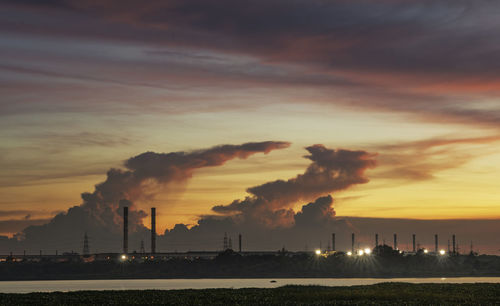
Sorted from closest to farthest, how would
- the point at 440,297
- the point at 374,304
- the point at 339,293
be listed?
the point at 374,304 → the point at 440,297 → the point at 339,293

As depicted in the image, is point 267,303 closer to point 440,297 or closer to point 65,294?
point 440,297

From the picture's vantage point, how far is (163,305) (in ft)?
306

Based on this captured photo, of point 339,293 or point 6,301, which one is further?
point 339,293

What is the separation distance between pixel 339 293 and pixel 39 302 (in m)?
43.2

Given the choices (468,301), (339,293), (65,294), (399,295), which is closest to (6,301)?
(65,294)

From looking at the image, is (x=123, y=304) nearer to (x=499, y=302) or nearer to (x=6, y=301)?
(x=6, y=301)

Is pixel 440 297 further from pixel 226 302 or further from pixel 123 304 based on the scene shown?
pixel 123 304

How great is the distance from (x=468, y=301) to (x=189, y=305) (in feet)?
119

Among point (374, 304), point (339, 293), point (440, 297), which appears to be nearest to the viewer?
point (374, 304)

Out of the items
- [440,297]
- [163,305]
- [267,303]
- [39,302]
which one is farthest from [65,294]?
[440,297]

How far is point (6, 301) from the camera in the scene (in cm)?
9656

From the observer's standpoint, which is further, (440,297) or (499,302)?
(440,297)

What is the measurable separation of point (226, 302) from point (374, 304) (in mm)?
19418

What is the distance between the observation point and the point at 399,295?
104625 mm
